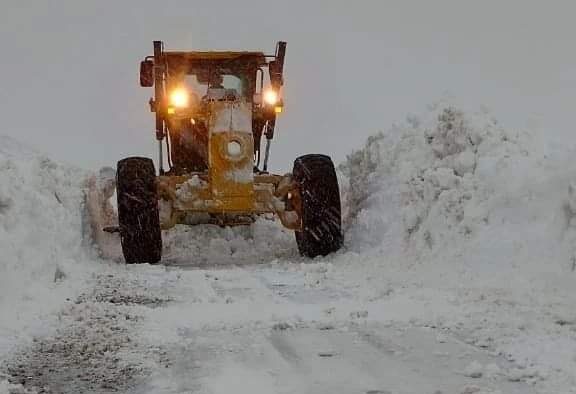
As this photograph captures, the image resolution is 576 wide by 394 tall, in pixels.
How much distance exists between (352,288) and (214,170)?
262cm

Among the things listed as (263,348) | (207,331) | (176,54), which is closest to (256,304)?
(207,331)

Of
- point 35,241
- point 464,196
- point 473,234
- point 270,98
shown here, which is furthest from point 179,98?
point 473,234

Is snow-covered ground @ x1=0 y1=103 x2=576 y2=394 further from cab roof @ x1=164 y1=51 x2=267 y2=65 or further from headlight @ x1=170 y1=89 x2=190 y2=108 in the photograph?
cab roof @ x1=164 y1=51 x2=267 y2=65

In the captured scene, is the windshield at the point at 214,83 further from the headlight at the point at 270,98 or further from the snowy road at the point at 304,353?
the snowy road at the point at 304,353

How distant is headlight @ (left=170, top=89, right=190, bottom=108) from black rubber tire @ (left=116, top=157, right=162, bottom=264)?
1367 mm

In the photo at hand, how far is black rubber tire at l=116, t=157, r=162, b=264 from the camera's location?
805 cm

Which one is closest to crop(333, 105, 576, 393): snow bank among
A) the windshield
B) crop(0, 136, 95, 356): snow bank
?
the windshield

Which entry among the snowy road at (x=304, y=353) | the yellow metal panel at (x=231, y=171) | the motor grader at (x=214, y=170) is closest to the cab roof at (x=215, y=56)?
the motor grader at (x=214, y=170)

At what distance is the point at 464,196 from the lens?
742 centimetres

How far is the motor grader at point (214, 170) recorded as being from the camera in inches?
321

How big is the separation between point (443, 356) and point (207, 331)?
4.27 ft

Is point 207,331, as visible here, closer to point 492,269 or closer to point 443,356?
point 443,356

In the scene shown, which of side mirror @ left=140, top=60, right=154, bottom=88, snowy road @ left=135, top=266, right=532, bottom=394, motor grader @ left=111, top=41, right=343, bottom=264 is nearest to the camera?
snowy road @ left=135, top=266, right=532, bottom=394

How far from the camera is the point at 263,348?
4.13m
